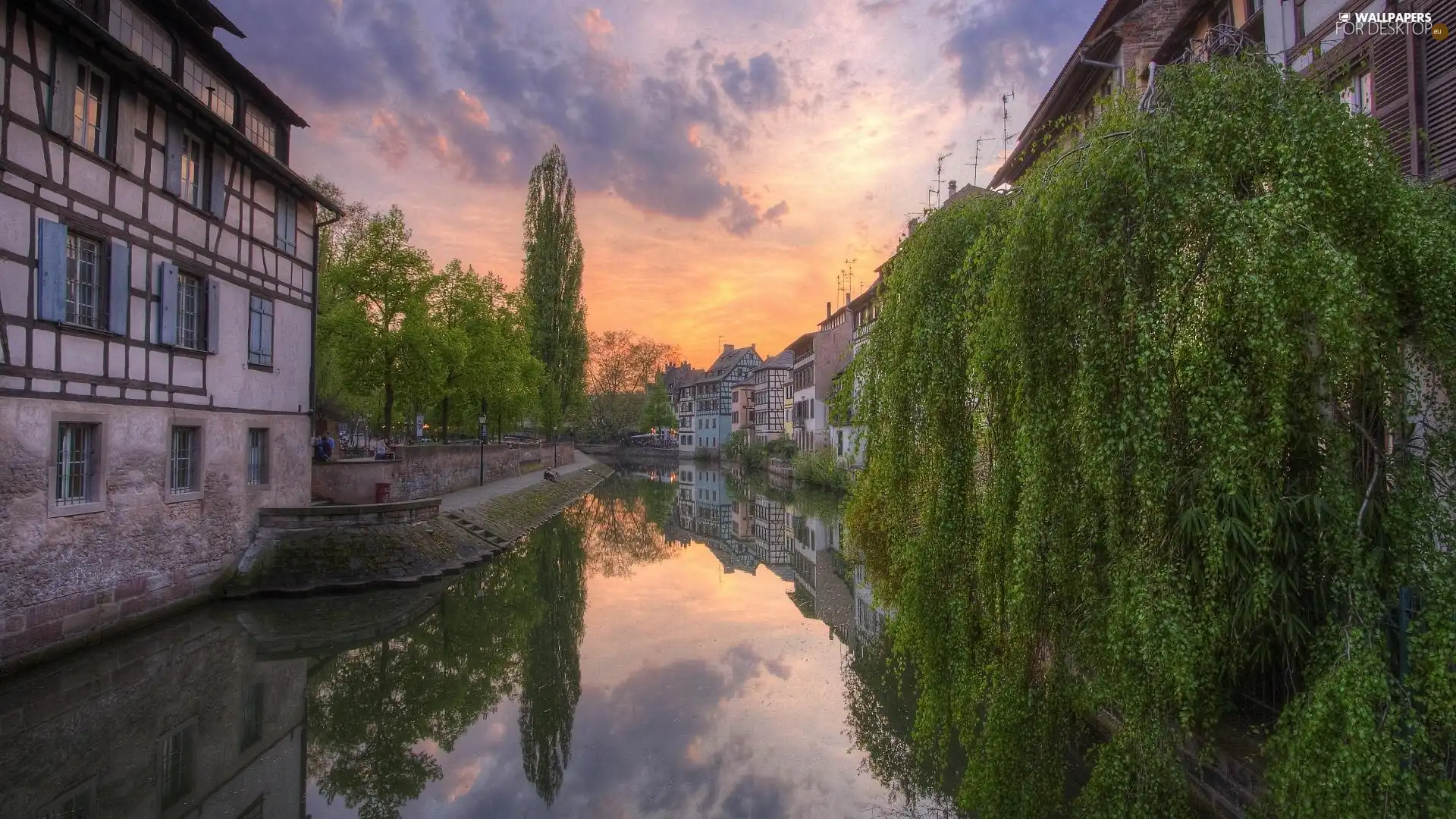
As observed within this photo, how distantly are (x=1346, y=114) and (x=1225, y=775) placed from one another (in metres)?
4.70

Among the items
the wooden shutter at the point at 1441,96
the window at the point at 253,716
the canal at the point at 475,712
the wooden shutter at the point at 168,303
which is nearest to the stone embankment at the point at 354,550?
the canal at the point at 475,712

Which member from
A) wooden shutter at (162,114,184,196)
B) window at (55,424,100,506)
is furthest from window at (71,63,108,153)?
window at (55,424,100,506)

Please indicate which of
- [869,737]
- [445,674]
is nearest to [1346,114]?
[869,737]

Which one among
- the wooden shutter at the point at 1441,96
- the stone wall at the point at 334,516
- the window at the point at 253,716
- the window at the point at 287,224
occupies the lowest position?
the window at the point at 253,716

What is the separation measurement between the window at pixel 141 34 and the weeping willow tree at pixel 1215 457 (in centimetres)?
1367

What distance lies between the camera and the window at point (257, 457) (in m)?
15.5

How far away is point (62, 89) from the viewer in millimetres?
10672

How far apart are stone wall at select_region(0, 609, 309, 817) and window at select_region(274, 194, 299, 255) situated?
331 inches

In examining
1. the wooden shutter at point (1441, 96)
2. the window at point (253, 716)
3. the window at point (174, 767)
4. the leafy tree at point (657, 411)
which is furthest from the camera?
the leafy tree at point (657, 411)

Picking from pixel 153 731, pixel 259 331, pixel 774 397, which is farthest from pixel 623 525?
pixel 774 397

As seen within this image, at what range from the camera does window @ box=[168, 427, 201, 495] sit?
1327cm

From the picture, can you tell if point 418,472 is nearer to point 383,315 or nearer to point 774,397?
point 383,315

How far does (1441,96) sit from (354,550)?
1757 cm

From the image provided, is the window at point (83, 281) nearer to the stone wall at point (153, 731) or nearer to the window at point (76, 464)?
the window at point (76, 464)
